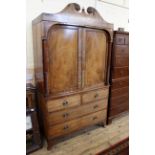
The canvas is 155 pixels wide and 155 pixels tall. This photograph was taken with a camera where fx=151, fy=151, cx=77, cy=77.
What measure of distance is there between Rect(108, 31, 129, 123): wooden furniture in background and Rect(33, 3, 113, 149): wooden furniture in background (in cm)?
15

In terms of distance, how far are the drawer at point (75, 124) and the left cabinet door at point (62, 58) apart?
51 centimetres

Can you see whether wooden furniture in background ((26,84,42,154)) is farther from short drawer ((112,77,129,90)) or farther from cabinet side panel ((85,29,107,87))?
short drawer ((112,77,129,90))

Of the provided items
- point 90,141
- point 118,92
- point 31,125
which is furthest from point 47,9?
point 90,141

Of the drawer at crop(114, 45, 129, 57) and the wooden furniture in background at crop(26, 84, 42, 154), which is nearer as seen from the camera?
the wooden furniture in background at crop(26, 84, 42, 154)

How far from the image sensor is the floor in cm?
206

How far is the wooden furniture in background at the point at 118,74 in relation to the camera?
249cm

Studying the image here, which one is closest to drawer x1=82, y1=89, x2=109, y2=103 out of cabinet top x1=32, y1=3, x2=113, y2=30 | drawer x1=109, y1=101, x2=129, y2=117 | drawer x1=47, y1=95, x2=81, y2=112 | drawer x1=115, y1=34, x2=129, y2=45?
drawer x1=47, y1=95, x2=81, y2=112

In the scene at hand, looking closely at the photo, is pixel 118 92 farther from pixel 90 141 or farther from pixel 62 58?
pixel 62 58

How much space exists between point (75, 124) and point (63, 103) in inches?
16.8

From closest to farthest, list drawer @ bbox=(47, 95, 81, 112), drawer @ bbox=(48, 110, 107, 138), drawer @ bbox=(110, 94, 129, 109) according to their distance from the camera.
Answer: drawer @ bbox=(47, 95, 81, 112) → drawer @ bbox=(48, 110, 107, 138) → drawer @ bbox=(110, 94, 129, 109)

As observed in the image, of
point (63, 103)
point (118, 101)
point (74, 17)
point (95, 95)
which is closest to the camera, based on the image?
point (74, 17)

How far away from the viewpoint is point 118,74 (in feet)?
8.64

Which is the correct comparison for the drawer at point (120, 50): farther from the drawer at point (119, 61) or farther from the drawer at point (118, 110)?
the drawer at point (118, 110)
